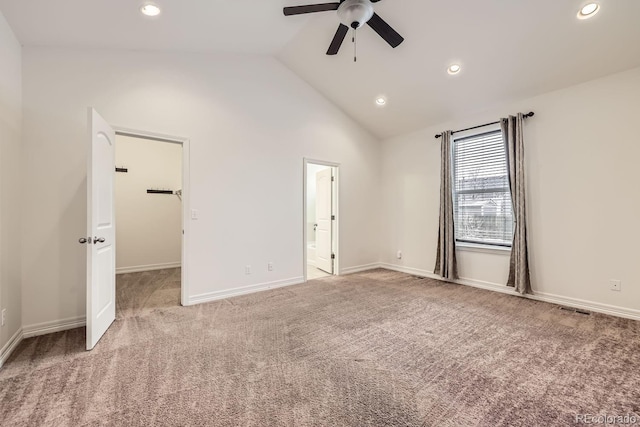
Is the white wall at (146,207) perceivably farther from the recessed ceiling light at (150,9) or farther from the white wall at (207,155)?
the recessed ceiling light at (150,9)

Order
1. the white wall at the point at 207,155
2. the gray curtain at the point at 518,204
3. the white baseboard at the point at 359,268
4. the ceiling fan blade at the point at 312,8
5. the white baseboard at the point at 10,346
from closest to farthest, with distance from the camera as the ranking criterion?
the white baseboard at the point at 10,346 → the ceiling fan blade at the point at 312,8 → the white wall at the point at 207,155 → the gray curtain at the point at 518,204 → the white baseboard at the point at 359,268

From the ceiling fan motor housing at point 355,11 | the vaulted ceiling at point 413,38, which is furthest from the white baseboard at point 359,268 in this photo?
the ceiling fan motor housing at point 355,11

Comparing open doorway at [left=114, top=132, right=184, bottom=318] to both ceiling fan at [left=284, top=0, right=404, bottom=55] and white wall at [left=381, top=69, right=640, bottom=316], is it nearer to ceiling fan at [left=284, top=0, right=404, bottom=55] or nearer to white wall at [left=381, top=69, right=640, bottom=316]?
ceiling fan at [left=284, top=0, right=404, bottom=55]

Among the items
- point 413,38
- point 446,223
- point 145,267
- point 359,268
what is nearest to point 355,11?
point 413,38

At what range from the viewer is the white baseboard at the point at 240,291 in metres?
3.39

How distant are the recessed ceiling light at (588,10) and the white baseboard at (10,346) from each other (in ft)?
18.7

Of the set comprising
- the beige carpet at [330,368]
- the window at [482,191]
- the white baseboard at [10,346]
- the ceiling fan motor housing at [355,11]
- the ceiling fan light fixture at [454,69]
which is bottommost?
the beige carpet at [330,368]

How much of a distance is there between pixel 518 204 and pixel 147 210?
249 inches

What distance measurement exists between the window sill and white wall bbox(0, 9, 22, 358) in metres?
5.24

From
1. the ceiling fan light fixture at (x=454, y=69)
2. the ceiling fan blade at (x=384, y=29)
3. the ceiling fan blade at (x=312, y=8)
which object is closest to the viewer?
the ceiling fan blade at (x=312, y=8)

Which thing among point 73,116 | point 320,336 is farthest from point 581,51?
point 73,116

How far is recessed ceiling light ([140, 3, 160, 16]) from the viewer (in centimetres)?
242

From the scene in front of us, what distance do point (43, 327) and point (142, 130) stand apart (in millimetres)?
2184

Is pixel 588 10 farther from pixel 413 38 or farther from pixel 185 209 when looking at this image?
pixel 185 209
